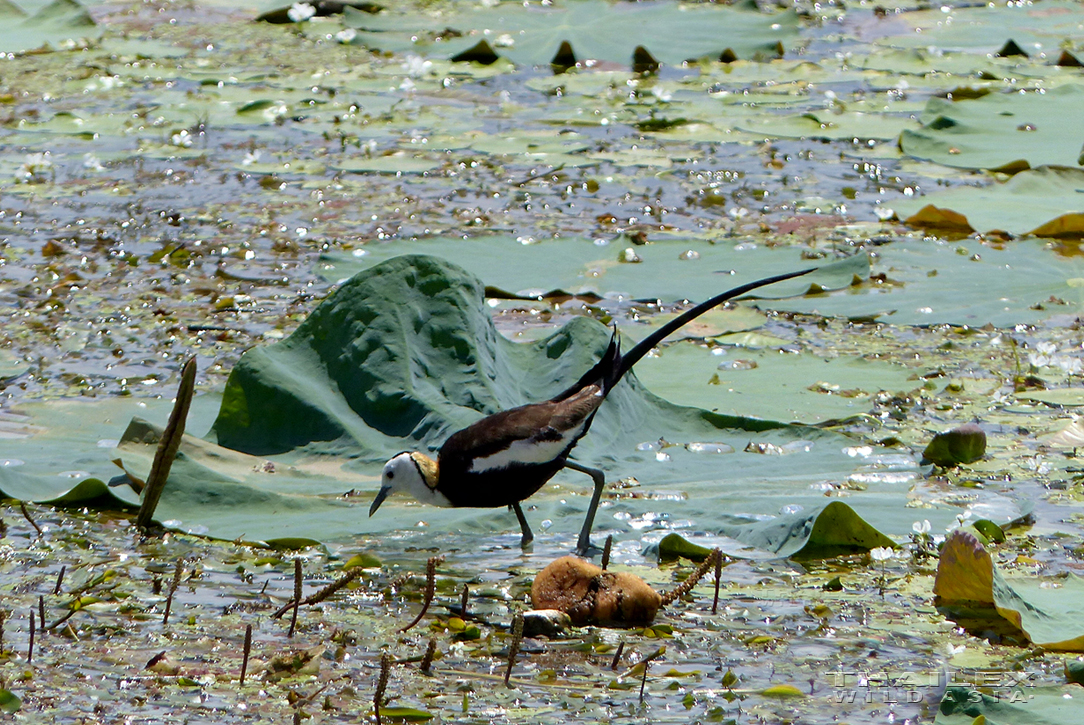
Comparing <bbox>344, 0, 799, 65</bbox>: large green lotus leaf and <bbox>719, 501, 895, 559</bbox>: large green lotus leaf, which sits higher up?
<bbox>344, 0, 799, 65</bbox>: large green lotus leaf

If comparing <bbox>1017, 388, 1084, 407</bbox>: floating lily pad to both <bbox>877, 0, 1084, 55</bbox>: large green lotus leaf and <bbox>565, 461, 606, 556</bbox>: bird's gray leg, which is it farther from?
<bbox>877, 0, 1084, 55</bbox>: large green lotus leaf

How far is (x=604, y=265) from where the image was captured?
5547 millimetres

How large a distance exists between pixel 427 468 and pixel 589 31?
20.7ft

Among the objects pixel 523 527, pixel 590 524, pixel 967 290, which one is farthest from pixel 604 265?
pixel 590 524

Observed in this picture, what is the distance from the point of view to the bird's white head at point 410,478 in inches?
134

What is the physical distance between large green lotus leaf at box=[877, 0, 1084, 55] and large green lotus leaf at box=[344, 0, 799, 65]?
3.00ft

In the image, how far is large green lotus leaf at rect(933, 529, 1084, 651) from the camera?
2.82m

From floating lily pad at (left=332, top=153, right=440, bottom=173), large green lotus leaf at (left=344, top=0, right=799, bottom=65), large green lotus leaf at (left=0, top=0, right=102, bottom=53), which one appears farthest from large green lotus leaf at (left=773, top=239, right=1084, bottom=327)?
large green lotus leaf at (left=0, top=0, right=102, bottom=53)

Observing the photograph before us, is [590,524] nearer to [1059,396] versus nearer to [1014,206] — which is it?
[1059,396]

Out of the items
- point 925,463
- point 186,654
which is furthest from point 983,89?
point 186,654

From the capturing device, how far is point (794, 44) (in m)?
9.61

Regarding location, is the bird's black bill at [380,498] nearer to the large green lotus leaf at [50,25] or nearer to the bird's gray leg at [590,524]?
the bird's gray leg at [590,524]

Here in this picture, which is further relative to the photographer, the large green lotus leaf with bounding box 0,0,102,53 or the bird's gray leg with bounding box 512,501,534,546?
the large green lotus leaf with bounding box 0,0,102,53

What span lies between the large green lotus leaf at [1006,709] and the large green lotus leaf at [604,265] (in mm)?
2710
